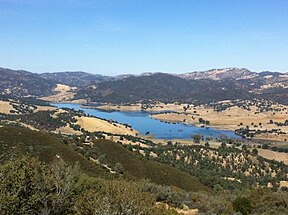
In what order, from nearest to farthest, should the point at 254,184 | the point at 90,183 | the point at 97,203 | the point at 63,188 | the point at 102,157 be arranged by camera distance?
1. the point at 97,203
2. the point at 63,188
3. the point at 90,183
4. the point at 102,157
5. the point at 254,184

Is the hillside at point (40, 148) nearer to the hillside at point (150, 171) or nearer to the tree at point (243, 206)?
the hillside at point (150, 171)

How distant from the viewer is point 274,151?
160750 mm

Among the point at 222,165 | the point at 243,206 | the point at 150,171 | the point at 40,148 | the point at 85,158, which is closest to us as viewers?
the point at 243,206

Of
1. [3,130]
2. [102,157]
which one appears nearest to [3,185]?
[102,157]

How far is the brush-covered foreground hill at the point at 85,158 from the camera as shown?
75312mm

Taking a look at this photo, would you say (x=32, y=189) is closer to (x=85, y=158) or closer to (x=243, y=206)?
(x=243, y=206)

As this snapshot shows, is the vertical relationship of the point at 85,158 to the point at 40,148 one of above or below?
below

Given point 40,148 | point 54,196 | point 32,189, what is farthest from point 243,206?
point 40,148

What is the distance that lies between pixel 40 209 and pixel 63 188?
11.7 feet

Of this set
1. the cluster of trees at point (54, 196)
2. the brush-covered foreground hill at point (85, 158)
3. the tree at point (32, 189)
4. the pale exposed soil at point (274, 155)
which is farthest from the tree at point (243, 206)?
the pale exposed soil at point (274, 155)

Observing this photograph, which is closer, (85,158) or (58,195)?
(58,195)

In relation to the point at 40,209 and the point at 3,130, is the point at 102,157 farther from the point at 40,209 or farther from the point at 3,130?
the point at 40,209

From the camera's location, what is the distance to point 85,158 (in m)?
81.2

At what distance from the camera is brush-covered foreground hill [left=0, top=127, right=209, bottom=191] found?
75312 millimetres
